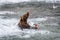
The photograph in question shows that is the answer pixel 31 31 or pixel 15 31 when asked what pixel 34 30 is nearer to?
pixel 31 31

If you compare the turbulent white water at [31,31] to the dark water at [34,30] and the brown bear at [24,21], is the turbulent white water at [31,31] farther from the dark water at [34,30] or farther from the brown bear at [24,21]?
the brown bear at [24,21]

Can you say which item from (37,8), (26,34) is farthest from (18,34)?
(37,8)

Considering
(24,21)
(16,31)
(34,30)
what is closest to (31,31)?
(34,30)

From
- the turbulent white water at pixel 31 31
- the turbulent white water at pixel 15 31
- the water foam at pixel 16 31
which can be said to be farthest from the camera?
the turbulent white water at pixel 15 31

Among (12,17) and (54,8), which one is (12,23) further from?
(54,8)

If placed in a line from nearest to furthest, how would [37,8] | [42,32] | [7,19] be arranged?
[42,32]
[7,19]
[37,8]

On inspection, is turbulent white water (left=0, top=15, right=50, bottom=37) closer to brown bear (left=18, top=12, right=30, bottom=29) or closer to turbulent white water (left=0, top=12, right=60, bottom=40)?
turbulent white water (left=0, top=12, right=60, bottom=40)

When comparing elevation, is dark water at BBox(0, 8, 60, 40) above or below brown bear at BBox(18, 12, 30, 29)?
below

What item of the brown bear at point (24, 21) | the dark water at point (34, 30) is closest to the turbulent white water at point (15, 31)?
the dark water at point (34, 30)

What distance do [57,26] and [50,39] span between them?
87.4 inches

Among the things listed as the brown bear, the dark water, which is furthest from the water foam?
the brown bear

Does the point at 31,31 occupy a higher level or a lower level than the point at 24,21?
lower

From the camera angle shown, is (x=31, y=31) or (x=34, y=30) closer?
(x=31, y=31)

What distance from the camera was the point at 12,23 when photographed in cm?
1459
